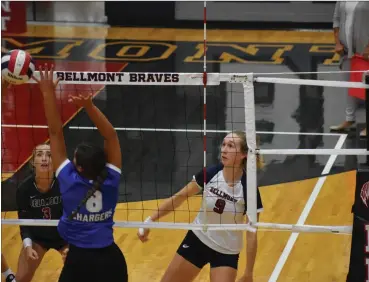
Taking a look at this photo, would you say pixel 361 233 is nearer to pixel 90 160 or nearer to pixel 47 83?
pixel 90 160

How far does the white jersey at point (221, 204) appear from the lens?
7617mm

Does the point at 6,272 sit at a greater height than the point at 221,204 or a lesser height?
lesser

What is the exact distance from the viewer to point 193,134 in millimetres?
13938

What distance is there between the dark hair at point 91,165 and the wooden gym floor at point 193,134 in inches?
114

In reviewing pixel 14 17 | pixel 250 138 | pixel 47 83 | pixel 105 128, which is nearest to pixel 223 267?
pixel 250 138

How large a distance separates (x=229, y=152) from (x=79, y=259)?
1730 millimetres

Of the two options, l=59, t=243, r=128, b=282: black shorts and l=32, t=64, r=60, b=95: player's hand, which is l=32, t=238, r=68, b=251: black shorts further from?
l=32, t=64, r=60, b=95: player's hand

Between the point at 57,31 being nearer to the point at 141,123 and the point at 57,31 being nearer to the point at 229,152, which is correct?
the point at 141,123

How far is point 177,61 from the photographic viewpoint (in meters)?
18.8

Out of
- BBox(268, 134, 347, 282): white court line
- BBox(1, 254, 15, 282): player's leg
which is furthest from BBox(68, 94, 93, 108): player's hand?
BBox(268, 134, 347, 282): white court line

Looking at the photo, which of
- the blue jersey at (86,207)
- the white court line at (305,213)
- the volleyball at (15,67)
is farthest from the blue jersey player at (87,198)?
the white court line at (305,213)

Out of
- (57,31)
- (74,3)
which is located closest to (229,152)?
(57,31)

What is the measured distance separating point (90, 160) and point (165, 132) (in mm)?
7787

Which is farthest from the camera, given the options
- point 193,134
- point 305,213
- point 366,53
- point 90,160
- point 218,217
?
point 193,134
